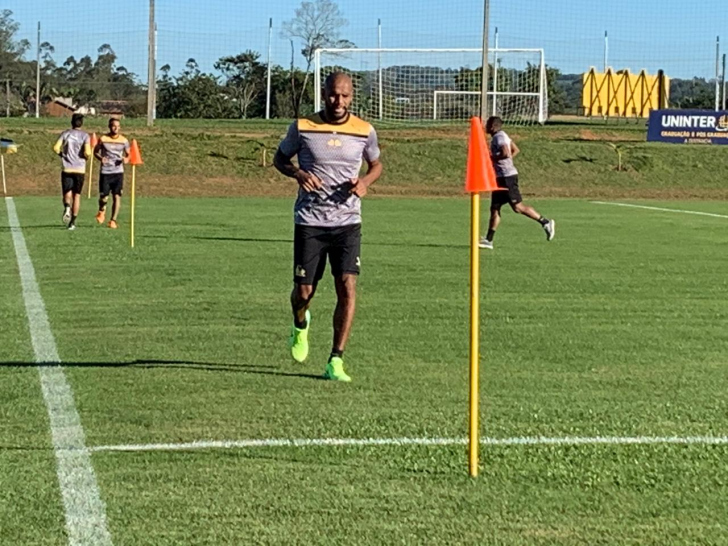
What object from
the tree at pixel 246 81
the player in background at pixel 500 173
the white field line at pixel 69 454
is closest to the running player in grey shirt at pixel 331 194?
the white field line at pixel 69 454

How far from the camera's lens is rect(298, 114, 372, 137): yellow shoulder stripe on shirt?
8766mm

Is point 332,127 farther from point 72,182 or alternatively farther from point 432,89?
point 432,89

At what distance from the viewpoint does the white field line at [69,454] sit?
5293 millimetres

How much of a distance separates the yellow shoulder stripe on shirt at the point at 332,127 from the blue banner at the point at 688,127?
40.1m

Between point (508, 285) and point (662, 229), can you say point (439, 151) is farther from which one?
point (508, 285)

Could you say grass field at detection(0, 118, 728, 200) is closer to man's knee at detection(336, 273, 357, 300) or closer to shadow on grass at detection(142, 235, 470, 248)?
shadow on grass at detection(142, 235, 470, 248)

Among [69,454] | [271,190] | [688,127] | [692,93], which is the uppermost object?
[692,93]

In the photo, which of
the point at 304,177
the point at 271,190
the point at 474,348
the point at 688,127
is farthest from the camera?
the point at 688,127

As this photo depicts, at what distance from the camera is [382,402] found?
788 centimetres

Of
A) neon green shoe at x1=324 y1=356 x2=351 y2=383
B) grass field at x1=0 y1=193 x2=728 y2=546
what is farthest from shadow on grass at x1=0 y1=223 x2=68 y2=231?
neon green shoe at x1=324 y1=356 x2=351 y2=383

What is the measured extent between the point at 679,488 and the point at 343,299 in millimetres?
3401

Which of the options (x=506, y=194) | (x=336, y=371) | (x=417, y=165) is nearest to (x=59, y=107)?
(x=417, y=165)

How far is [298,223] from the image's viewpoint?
885cm

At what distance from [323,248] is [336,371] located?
2.83 feet
